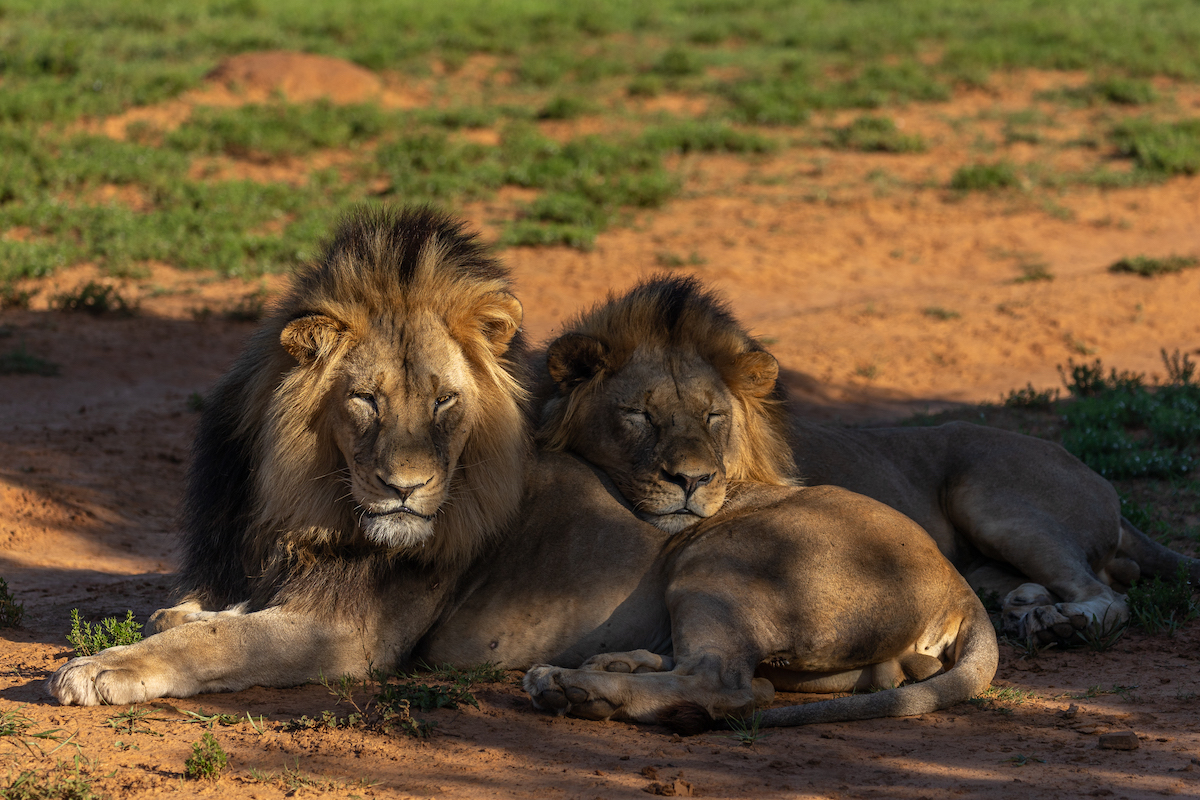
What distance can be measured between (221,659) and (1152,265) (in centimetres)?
1077

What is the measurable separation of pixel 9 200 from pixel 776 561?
Result: 1107 cm

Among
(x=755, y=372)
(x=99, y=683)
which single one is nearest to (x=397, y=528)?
(x=99, y=683)

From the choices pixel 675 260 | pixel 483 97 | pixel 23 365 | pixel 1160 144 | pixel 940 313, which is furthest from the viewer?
pixel 483 97

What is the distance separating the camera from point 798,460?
512cm

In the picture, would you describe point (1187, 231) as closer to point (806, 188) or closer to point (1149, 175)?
point (1149, 175)

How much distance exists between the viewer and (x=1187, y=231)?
13531 mm

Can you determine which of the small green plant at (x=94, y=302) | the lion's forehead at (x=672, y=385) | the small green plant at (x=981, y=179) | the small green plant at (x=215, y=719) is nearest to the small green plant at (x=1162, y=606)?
the lion's forehead at (x=672, y=385)

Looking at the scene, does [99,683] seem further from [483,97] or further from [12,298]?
[483,97]

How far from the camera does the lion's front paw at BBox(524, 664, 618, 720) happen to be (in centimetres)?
374

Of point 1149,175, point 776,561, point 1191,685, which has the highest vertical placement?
point 1149,175

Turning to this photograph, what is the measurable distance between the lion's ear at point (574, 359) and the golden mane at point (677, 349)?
0.08ft

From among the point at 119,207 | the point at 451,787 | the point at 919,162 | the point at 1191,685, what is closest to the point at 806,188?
the point at 919,162

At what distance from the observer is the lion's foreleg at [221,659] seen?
146 inches

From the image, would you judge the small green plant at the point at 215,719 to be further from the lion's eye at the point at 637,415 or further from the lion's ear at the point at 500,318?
the lion's eye at the point at 637,415
